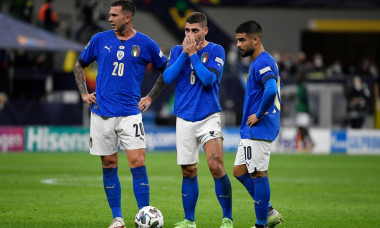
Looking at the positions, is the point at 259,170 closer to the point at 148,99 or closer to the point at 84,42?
the point at 148,99

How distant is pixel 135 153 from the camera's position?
30.3ft

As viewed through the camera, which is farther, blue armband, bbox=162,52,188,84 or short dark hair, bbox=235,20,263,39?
blue armband, bbox=162,52,188,84

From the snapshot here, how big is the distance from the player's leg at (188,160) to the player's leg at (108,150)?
70cm

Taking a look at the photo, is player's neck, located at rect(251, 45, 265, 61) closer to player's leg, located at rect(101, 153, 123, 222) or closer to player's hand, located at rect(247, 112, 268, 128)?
player's hand, located at rect(247, 112, 268, 128)

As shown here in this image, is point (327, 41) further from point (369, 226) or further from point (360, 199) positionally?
point (369, 226)

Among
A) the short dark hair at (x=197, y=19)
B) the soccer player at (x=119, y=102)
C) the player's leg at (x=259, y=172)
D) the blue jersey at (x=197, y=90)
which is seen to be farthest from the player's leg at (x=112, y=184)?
the short dark hair at (x=197, y=19)

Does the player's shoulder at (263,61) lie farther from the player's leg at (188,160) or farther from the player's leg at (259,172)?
the player's leg at (188,160)

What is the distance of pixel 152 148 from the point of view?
2502cm

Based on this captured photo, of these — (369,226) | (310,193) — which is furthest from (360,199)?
(369,226)

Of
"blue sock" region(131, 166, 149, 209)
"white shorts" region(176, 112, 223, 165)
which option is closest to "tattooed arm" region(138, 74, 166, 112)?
"white shorts" region(176, 112, 223, 165)

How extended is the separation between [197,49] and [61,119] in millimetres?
16335

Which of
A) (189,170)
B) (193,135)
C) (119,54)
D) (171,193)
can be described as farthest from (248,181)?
(171,193)

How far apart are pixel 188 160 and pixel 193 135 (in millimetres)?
277

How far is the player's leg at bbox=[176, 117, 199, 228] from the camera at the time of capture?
364 inches
